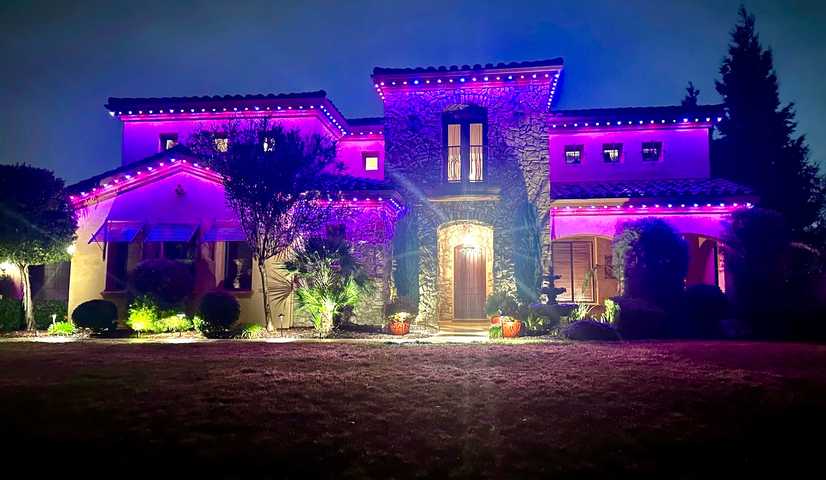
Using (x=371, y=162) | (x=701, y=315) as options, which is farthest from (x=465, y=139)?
(x=701, y=315)

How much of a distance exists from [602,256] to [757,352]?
8.05m

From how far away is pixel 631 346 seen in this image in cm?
975

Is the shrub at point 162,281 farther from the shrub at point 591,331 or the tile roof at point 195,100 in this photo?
the shrub at point 591,331

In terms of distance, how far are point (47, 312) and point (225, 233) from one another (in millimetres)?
6181

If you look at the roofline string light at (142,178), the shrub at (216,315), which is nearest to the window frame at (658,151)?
the roofline string light at (142,178)

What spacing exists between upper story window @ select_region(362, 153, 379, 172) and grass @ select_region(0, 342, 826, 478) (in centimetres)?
1147

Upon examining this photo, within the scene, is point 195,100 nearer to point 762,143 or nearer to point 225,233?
point 225,233

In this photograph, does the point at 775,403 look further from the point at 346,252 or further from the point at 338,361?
the point at 346,252

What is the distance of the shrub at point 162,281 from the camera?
12578 millimetres

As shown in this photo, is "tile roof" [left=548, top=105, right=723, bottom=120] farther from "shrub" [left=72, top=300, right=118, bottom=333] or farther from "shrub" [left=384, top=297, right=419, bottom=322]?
"shrub" [left=72, top=300, right=118, bottom=333]

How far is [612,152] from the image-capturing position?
1742 cm

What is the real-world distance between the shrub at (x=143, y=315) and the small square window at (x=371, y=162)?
9.13 m

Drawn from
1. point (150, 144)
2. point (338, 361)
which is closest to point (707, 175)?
point (338, 361)

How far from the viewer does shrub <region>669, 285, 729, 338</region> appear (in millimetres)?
11531
